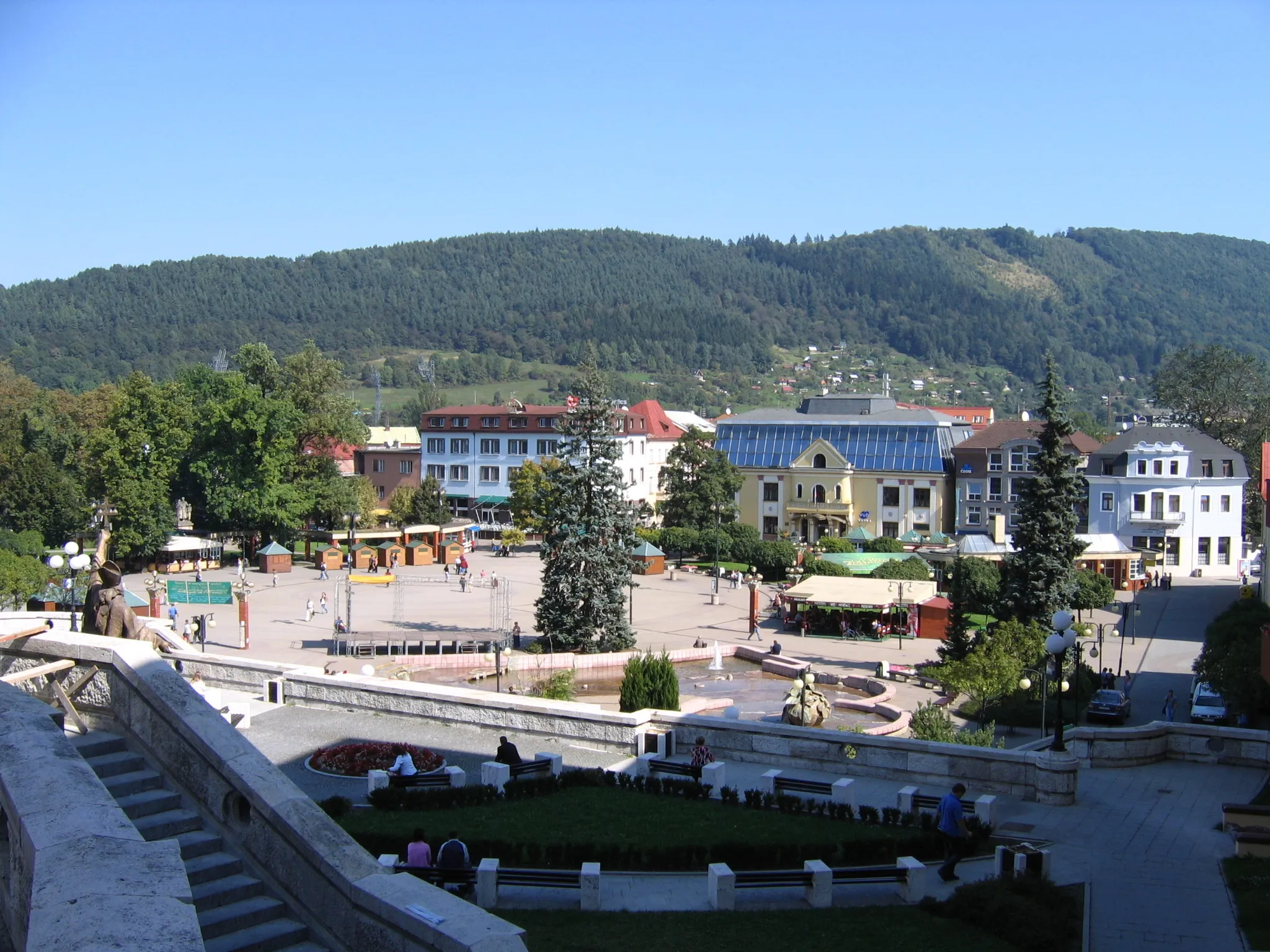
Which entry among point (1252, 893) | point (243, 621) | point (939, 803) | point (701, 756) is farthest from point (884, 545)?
point (1252, 893)

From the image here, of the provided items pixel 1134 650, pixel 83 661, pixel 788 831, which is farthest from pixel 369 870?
pixel 1134 650

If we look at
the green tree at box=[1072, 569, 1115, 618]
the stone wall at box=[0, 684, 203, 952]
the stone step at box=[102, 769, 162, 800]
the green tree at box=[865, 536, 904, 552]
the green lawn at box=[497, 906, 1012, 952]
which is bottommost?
the green lawn at box=[497, 906, 1012, 952]

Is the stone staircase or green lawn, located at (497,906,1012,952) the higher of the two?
the stone staircase

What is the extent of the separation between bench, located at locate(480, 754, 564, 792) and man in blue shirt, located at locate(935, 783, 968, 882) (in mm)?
5380

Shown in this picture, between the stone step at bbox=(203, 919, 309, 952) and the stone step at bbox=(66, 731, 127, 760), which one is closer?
the stone step at bbox=(203, 919, 309, 952)

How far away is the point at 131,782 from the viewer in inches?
331

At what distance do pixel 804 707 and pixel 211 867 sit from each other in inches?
676

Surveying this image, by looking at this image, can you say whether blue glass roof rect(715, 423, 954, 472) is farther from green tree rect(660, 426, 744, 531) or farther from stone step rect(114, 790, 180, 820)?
stone step rect(114, 790, 180, 820)

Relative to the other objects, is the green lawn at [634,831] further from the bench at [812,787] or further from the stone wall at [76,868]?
the stone wall at [76,868]

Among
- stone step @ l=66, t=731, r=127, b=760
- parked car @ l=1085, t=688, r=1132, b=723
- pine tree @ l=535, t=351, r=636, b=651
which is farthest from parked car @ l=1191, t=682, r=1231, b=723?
stone step @ l=66, t=731, r=127, b=760

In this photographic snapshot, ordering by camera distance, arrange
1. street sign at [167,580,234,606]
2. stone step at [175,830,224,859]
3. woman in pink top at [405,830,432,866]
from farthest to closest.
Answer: street sign at [167,580,234,606], woman in pink top at [405,830,432,866], stone step at [175,830,224,859]

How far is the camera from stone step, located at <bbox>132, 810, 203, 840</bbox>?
7.82m

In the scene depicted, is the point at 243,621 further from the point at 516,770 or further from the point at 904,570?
the point at 904,570

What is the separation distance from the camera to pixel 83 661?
970 centimetres
